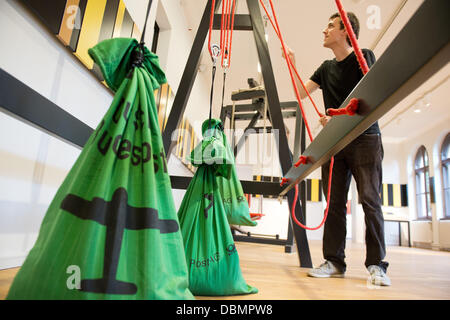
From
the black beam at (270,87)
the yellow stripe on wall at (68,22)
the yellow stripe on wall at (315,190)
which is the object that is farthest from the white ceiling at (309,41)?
the yellow stripe on wall at (315,190)

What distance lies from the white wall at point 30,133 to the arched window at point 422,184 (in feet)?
29.1

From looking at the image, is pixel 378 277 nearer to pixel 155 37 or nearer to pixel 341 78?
pixel 341 78

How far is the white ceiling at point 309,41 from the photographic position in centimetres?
338

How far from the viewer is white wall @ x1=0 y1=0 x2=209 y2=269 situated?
38.8 inches

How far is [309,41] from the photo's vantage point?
4.06 m

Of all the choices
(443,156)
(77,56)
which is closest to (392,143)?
(443,156)

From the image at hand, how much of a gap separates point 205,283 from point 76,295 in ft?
1.46

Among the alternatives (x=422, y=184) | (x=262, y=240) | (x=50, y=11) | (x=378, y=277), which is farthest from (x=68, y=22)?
(x=422, y=184)

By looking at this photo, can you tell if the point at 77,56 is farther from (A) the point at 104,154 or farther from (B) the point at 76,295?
(B) the point at 76,295

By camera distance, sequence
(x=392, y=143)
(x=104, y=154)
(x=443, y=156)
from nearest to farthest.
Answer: (x=104, y=154) → (x=443, y=156) → (x=392, y=143)

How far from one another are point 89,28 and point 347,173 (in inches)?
64.1

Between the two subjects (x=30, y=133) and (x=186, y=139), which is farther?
(x=186, y=139)

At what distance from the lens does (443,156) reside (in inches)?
266

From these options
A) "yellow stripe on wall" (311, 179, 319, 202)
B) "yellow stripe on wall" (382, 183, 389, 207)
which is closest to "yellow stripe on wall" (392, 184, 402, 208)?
"yellow stripe on wall" (382, 183, 389, 207)
